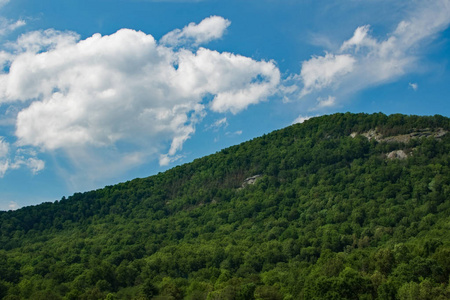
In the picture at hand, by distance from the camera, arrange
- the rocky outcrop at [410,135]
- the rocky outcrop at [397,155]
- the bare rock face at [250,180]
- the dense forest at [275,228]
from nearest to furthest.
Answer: the dense forest at [275,228] → the rocky outcrop at [410,135] → the rocky outcrop at [397,155] → the bare rock face at [250,180]

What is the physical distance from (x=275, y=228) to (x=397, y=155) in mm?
49991

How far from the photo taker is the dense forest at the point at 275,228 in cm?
7475

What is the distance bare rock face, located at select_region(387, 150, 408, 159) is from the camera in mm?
150750

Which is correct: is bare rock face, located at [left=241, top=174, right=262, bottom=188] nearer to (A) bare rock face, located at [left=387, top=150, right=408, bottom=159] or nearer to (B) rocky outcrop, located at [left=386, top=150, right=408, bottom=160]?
(B) rocky outcrop, located at [left=386, top=150, right=408, bottom=160]

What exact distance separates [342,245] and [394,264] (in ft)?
132

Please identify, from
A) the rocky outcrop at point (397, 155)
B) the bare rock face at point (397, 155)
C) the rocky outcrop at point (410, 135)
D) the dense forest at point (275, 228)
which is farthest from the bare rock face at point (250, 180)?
the bare rock face at point (397, 155)

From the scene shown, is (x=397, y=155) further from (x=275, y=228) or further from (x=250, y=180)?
(x=250, y=180)

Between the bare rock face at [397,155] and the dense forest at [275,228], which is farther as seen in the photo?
the bare rock face at [397,155]

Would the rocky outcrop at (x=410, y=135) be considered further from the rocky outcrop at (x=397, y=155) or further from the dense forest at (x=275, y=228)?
the rocky outcrop at (x=397, y=155)

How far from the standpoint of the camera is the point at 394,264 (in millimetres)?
73625

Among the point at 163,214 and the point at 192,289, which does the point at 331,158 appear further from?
the point at 192,289

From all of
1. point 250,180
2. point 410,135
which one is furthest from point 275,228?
point 410,135

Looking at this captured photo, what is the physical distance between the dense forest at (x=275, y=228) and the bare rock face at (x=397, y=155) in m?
0.46

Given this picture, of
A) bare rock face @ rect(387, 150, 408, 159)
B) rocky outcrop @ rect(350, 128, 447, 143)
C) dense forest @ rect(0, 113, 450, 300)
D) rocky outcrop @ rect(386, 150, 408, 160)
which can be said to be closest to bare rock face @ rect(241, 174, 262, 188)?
dense forest @ rect(0, 113, 450, 300)
